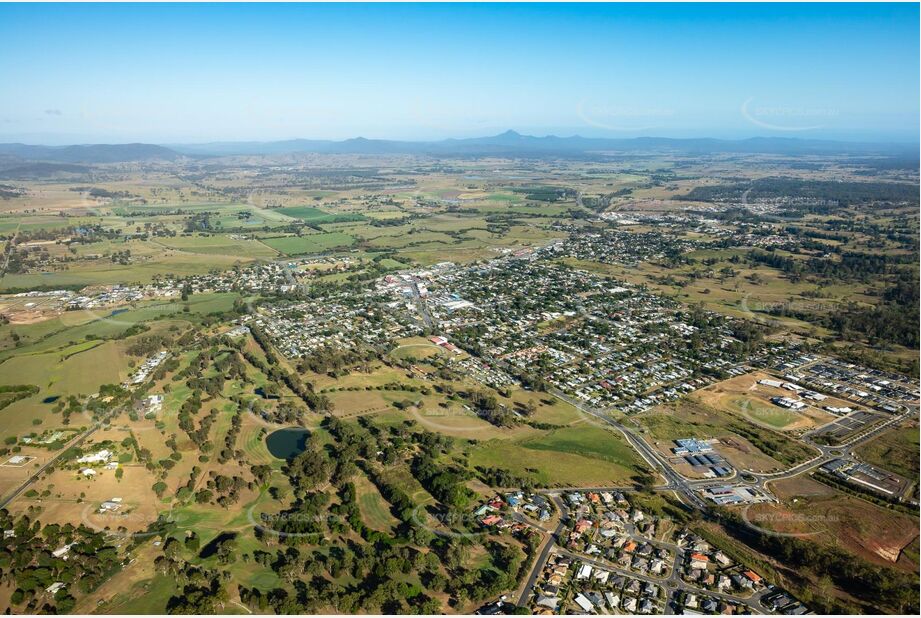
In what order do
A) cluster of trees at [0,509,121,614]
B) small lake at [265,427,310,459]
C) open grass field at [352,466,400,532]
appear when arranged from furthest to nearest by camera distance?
small lake at [265,427,310,459]
open grass field at [352,466,400,532]
cluster of trees at [0,509,121,614]

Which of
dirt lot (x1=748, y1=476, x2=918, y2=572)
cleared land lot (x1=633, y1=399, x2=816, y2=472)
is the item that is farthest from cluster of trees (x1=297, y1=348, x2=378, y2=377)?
dirt lot (x1=748, y1=476, x2=918, y2=572)

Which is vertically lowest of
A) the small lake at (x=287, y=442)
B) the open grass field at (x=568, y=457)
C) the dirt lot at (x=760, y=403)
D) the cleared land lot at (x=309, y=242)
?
the open grass field at (x=568, y=457)

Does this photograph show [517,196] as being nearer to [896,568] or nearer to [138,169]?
[896,568]

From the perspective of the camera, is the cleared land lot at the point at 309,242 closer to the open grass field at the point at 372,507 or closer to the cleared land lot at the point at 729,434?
the open grass field at the point at 372,507

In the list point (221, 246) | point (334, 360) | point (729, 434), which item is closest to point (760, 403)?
point (729, 434)

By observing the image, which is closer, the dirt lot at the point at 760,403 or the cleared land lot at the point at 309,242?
the dirt lot at the point at 760,403

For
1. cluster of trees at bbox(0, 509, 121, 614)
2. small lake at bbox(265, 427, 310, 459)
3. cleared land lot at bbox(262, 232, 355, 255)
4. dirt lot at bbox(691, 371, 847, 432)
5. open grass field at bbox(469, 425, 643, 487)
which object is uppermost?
cleared land lot at bbox(262, 232, 355, 255)

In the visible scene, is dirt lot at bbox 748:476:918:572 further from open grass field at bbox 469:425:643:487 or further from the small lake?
the small lake

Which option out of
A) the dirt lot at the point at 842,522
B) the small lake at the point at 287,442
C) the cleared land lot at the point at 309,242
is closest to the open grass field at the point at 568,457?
the dirt lot at the point at 842,522

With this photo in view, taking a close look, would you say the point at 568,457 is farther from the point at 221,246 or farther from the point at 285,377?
the point at 221,246
